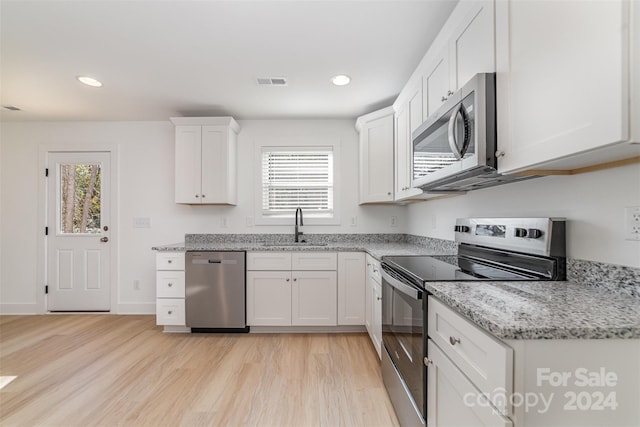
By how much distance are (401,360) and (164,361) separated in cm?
196

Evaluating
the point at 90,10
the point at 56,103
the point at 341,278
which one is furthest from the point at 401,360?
the point at 56,103

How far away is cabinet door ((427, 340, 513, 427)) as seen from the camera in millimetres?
834

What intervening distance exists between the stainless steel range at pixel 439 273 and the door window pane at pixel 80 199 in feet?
12.0

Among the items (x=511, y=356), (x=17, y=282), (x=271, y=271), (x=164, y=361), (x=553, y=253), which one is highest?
(x=553, y=253)

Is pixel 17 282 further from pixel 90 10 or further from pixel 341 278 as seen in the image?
pixel 341 278

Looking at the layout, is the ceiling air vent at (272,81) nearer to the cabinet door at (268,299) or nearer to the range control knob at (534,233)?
the cabinet door at (268,299)

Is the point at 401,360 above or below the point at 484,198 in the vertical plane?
below

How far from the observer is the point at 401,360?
1557 millimetres

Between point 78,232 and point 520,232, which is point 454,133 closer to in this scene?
point 520,232

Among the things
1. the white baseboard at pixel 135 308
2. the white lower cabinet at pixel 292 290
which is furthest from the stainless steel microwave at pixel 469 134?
the white baseboard at pixel 135 308

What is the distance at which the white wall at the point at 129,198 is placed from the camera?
3445 millimetres

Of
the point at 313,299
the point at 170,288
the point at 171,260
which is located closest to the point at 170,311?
the point at 170,288

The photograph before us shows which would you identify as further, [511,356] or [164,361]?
[164,361]

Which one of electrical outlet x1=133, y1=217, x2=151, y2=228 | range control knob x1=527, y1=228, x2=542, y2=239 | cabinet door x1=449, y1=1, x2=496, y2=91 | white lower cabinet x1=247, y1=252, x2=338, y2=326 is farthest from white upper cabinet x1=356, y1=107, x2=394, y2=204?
electrical outlet x1=133, y1=217, x2=151, y2=228
